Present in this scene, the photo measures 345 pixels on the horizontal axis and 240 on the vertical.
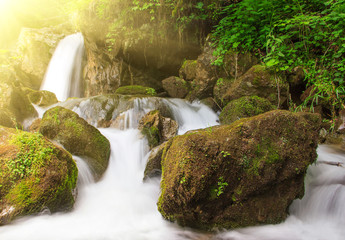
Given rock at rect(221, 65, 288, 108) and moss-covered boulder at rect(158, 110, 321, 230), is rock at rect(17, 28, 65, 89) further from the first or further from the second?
moss-covered boulder at rect(158, 110, 321, 230)

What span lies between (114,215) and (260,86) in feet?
16.6

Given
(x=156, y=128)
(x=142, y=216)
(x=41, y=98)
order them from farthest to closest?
(x=41, y=98) → (x=156, y=128) → (x=142, y=216)

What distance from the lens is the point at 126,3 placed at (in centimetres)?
823

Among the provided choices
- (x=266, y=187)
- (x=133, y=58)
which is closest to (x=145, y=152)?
(x=266, y=187)

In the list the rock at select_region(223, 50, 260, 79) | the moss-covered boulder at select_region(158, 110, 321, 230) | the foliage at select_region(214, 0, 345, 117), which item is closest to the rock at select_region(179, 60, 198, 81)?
the rock at select_region(223, 50, 260, 79)

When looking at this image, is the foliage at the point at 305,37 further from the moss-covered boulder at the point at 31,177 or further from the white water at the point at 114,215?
the moss-covered boulder at the point at 31,177

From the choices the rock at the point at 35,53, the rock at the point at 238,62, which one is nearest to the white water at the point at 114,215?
the rock at the point at 238,62

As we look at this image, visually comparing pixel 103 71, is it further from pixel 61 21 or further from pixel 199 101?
pixel 61 21

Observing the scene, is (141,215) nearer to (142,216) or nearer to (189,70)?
(142,216)

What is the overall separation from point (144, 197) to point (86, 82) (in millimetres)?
11392

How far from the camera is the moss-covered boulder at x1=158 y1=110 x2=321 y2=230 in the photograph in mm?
2525

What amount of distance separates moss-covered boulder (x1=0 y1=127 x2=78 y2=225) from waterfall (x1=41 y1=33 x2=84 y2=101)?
1084 centimetres

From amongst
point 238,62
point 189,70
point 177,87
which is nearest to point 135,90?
point 177,87

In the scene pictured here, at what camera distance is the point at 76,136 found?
4164mm
